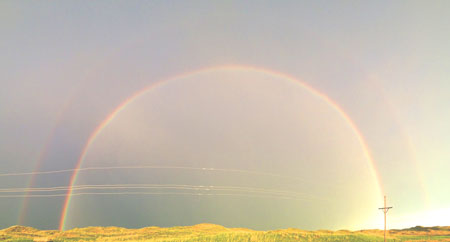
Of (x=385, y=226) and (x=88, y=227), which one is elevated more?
(x=385, y=226)

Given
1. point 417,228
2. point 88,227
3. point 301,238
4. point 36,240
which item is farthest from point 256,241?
point 417,228

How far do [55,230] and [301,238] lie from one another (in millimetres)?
69739

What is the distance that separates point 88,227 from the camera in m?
106

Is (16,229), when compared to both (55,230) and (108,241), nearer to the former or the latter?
(55,230)

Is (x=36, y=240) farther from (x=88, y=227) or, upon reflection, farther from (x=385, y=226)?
(x=88, y=227)

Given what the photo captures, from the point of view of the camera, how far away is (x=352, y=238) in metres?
60.5

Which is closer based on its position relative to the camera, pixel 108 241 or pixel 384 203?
pixel 108 241

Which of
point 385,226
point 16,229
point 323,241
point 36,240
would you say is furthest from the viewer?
point 16,229

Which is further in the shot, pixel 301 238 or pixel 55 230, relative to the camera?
pixel 55 230

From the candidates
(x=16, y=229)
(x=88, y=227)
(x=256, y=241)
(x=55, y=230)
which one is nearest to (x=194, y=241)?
(x=256, y=241)

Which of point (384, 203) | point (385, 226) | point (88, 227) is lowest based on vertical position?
point (88, 227)

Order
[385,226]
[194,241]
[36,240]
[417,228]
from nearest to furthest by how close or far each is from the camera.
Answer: [36,240]
[194,241]
[385,226]
[417,228]

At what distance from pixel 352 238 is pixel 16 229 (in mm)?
85571

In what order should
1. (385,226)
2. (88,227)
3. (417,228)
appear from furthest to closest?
1. (417,228)
2. (88,227)
3. (385,226)
